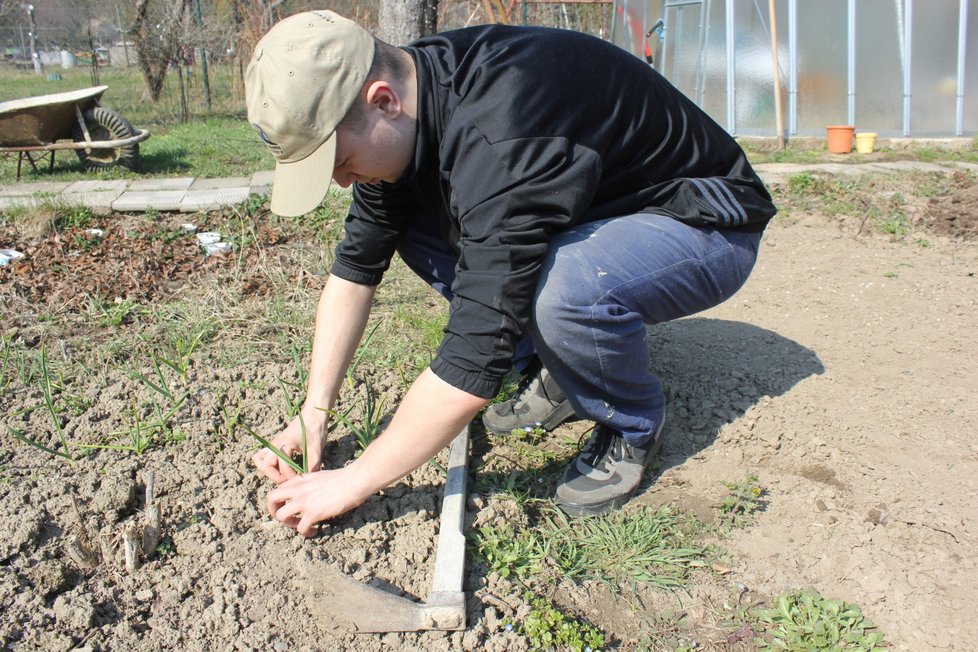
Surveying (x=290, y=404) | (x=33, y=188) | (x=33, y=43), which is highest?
(x=33, y=43)

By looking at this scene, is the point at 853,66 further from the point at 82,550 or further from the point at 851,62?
the point at 82,550

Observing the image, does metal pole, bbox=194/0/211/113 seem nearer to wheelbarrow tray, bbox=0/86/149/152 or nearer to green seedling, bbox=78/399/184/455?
wheelbarrow tray, bbox=0/86/149/152

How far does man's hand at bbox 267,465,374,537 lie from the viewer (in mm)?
1820

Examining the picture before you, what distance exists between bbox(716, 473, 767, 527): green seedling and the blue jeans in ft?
0.97

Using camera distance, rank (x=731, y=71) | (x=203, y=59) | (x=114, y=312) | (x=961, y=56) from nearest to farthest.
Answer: (x=114, y=312) < (x=961, y=56) < (x=731, y=71) < (x=203, y=59)

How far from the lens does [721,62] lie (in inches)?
363

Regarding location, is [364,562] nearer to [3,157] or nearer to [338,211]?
[338,211]

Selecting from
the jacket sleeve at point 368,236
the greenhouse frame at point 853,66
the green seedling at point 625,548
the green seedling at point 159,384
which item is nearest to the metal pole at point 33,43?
the greenhouse frame at point 853,66

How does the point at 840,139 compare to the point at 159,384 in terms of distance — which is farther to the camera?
the point at 840,139

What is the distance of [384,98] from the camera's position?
1.70 m

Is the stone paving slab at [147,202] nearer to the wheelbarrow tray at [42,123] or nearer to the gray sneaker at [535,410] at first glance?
the wheelbarrow tray at [42,123]

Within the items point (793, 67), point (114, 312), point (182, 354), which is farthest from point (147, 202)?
point (793, 67)

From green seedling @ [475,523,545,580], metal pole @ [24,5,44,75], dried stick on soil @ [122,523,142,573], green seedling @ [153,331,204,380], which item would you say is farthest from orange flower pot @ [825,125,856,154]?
metal pole @ [24,5,44,75]

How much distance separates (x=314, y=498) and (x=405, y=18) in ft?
13.9
